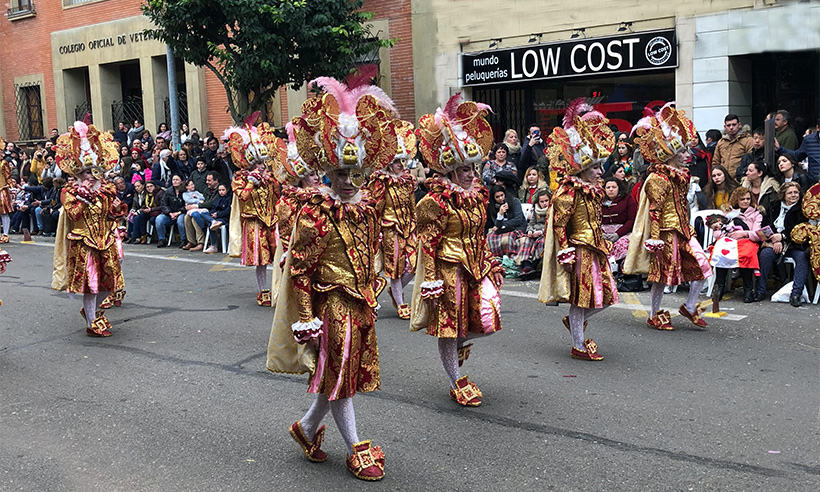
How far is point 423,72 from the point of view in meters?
19.0

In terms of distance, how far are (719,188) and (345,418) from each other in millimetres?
8071

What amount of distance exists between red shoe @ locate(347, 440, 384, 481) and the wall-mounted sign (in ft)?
39.2

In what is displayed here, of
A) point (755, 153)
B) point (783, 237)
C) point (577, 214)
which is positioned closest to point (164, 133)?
point (755, 153)

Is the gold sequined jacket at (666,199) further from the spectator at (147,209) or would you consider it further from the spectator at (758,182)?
the spectator at (147,209)

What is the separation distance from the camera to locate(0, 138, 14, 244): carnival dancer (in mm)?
13853

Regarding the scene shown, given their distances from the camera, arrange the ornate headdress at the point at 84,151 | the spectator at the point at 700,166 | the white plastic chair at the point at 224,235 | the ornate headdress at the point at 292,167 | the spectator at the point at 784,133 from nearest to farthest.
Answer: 1. the ornate headdress at the point at 84,151
2. the ornate headdress at the point at 292,167
3. the spectator at the point at 784,133
4. the spectator at the point at 700,166
5. the white plastic chair at the point at 224,235

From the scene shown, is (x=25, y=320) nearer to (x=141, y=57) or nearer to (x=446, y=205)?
(x=446, y=205)

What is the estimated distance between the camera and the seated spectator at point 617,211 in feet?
37.6

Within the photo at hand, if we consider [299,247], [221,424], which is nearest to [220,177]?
[221,424]

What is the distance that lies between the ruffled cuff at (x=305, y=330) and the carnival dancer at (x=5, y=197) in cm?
739

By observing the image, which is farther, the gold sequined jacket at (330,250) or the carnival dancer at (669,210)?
the carnival dancer at (669,210)

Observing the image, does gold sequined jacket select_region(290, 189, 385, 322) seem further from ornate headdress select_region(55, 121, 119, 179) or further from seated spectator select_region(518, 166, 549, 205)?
seated spectator select_region(518, 166, 549, 205)

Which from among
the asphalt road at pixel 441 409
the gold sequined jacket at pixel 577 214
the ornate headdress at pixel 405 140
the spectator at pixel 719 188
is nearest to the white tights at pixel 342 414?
the asphalt road at pixel 441 409

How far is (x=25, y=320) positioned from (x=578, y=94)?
11120 mm
